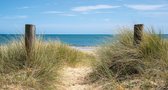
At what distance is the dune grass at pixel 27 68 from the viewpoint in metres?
7.95

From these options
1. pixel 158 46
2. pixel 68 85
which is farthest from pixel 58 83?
pixel 158 46

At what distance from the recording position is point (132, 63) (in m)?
8.95

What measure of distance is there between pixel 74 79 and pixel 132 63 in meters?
1.95

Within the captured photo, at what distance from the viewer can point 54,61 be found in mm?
9070

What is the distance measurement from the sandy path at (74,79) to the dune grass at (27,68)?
0.44 meters

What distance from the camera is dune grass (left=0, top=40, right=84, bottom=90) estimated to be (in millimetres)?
7950

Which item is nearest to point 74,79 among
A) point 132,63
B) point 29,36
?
point 132,63

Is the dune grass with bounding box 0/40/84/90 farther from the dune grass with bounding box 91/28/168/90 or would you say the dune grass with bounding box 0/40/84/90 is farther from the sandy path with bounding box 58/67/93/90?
the dune grass with bounding box 91/28/168/90

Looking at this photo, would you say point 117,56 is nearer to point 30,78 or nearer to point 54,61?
point 54,61

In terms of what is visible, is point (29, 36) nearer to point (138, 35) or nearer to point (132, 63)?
point (132, 63)

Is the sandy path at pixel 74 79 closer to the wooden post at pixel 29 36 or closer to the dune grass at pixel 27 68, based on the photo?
the dune grass at pixel 27 68

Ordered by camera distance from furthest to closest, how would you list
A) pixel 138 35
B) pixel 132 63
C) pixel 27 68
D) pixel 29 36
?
pixel 138 35 → pixel 132 63 → pixel 29 36 → pixel 27 68

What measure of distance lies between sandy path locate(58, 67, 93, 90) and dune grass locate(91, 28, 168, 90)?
39 centimetres

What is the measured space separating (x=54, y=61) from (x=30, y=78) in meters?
1.13
